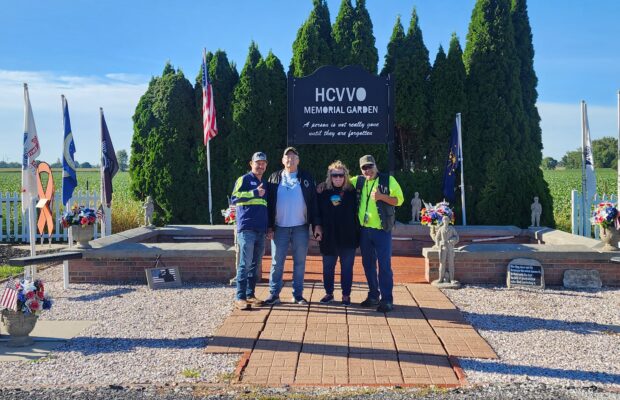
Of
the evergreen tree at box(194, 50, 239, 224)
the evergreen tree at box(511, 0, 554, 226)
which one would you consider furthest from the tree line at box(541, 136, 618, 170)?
the evergreen tree at box(194, 50, 239, 224)

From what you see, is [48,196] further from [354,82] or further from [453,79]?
[453,79]

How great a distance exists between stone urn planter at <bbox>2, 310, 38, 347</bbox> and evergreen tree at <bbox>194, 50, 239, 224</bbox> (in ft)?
28.1

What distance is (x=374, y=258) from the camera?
21.3 feet

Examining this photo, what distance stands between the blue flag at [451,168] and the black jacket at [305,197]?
692cm

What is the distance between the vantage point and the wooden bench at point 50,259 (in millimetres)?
7180

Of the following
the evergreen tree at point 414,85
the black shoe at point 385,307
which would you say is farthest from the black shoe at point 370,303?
the evergreen tree at point 414,85

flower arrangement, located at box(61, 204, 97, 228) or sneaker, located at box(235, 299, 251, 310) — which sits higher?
flower arrangement, located at box(61, 204, 97, 228)

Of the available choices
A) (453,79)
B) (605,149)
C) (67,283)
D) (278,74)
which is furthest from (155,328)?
(605,149)

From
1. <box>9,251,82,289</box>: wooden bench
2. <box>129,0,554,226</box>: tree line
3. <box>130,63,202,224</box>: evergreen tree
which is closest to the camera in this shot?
<box>9,251,82,289</box>: wooden bench

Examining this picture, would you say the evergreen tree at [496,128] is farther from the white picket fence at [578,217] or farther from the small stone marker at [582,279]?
the small stone marker at [582,279]

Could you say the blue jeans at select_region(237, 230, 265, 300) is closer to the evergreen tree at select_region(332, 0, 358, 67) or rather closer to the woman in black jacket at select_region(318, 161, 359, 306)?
the woman in black jacket at select_region(318, 161, 359, 306)

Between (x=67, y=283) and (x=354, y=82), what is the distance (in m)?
7.33

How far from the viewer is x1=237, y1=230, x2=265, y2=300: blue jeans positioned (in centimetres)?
645

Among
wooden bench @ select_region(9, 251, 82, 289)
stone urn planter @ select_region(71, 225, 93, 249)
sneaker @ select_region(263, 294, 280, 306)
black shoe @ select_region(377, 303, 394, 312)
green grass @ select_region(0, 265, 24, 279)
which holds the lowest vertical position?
black shoe @ select_region(377, 303, 394, 312)
